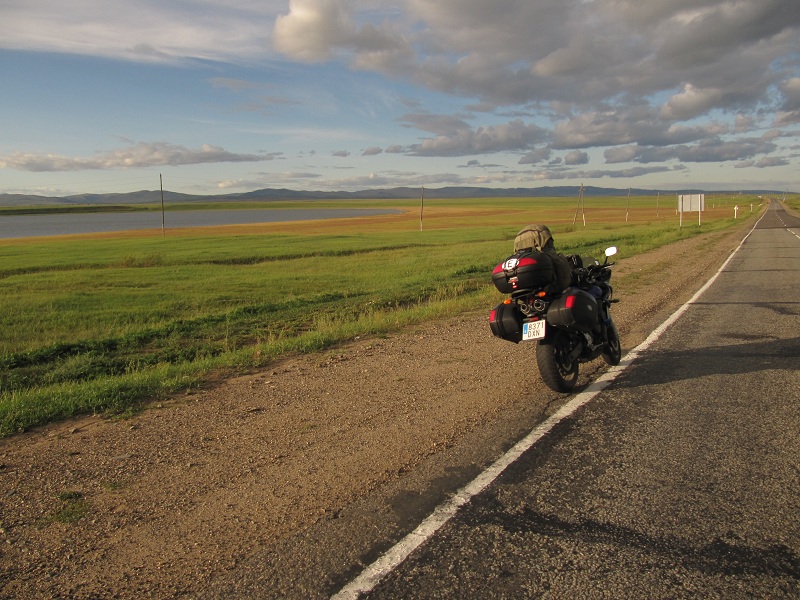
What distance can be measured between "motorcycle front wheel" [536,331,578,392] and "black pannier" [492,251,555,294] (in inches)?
23.3

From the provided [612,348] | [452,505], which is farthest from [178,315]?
[452,505]

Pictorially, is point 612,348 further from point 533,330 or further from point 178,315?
point 178,315

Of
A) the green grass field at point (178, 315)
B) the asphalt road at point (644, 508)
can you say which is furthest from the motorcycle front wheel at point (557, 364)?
the green grass field at point (178, 315)

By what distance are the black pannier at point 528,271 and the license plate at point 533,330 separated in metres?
0.33

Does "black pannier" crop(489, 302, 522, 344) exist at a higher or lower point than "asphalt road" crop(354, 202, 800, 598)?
higher

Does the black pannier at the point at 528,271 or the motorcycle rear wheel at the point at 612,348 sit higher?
the black pannier at the point at 528,271

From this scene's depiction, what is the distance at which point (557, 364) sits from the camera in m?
5.92

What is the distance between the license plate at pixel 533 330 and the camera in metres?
5.78

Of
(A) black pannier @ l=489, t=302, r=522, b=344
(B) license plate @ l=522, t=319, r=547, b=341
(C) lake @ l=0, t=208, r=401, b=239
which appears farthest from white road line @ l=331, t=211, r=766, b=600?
(C) lake @ l=0, t=208, r=401, b=239

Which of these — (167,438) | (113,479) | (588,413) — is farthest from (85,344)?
(588,413)

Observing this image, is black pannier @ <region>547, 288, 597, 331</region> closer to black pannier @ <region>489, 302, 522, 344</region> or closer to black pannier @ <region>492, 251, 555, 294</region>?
black pannier @ <region>492, 251, 555, 294</region>

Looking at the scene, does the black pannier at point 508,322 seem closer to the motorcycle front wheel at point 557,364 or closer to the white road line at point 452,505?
the motorcycle front wheel at point 557,364

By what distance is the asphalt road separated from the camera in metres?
2.92

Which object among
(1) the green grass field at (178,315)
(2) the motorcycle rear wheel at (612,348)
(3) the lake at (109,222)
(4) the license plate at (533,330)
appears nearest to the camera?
(4) the license plate at (533,330)
